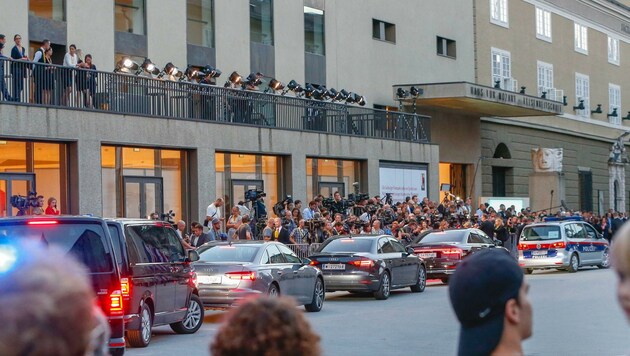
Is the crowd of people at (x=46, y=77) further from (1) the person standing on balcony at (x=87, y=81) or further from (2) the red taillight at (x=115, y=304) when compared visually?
(2) the red taillight at (x=115, y=304)

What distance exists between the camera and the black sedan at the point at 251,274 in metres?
20.4

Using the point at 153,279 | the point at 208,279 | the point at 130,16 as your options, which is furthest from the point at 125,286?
the point at 130,16

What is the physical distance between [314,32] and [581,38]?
94.6 ft

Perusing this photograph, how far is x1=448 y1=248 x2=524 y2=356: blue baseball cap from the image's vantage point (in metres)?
3.79

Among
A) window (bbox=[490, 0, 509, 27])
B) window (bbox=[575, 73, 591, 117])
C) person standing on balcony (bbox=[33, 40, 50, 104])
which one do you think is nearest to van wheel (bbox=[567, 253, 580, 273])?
person standing on balcony (bbox=[33, 40, 50, 104])

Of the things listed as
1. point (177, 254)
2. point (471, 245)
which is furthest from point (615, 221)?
point (177, 254)

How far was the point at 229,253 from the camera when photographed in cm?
2134

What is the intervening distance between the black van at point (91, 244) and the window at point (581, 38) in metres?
57.3

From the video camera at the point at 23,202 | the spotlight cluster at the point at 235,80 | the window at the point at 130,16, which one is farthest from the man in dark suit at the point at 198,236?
the window at the point at 130,16

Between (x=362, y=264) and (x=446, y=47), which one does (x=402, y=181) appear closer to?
(x=446, y=47)

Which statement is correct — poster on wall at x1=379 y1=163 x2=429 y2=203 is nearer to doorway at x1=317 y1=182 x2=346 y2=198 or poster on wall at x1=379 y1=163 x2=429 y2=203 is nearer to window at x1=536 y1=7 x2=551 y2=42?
doorway at x1=317 y1=182 x2=346 y2=198

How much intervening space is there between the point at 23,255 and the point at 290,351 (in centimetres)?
69

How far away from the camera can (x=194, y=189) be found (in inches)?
1384

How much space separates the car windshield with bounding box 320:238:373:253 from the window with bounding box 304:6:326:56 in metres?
18.6
